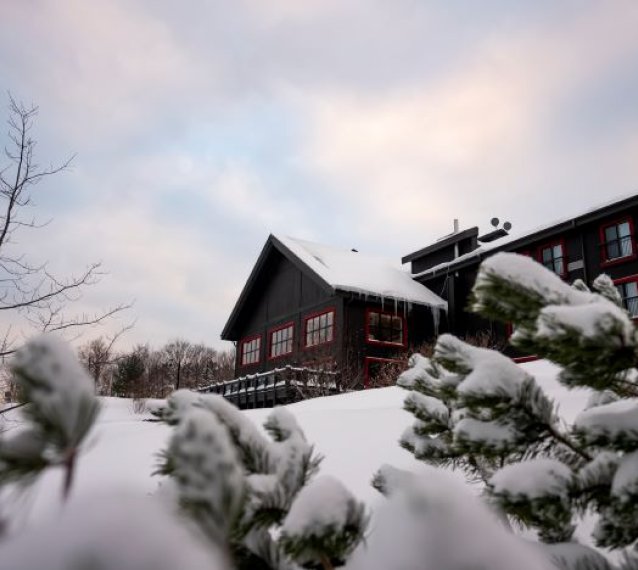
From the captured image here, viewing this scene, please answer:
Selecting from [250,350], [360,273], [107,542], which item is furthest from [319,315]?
Result: [107,542]

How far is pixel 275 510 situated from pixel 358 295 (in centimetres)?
1794

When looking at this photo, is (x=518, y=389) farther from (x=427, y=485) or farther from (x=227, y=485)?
(x=227, y=485)

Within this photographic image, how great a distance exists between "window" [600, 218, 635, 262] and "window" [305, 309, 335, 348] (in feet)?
32.5

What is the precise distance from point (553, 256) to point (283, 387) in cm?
1077

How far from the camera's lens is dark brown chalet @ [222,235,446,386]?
19.0 m

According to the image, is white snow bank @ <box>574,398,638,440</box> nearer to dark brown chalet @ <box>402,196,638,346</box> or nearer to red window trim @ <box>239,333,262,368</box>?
dark brown chalet @ <box>402,196,638,346</box>

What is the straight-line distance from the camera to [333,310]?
64.9 ft

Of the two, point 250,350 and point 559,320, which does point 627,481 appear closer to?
point 559,320

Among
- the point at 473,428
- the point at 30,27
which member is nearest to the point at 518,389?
the point at 473,428

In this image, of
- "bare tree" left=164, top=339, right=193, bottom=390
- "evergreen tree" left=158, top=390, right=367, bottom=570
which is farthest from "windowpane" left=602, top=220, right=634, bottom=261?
"bare tree" left=164, top=339, right=193, bottom=390

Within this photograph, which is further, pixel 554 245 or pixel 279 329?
pixel 279 329

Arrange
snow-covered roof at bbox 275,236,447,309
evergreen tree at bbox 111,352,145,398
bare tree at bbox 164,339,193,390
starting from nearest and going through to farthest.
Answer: snow-covered roof at bbox 275,236,447,309, evergreen tree at bbox 111,352,145,398, bare tree at bbox 164,339,193,390

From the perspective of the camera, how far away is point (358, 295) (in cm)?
1891

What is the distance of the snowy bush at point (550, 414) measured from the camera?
1094mm
